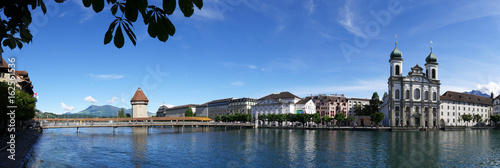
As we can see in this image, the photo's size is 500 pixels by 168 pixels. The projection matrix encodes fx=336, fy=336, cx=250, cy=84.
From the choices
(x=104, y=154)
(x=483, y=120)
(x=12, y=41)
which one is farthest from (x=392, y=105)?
(x=12, y=41)

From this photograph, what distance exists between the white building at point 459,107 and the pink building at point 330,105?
36733 mm

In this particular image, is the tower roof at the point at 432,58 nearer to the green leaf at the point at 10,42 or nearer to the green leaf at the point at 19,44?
the green leaf at the point at 19,44

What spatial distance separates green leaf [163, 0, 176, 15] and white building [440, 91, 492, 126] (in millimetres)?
138379

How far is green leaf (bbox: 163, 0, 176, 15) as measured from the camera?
3072 millimetres

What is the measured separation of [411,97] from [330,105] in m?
35.8

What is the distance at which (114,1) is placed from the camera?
3.31 meters

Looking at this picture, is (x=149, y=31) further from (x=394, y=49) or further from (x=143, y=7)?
(x=394, y=49)

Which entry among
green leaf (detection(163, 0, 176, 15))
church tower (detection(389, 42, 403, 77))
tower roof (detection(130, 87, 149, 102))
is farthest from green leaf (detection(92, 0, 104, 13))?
tower roof (detection(130, 87, 149, 102))

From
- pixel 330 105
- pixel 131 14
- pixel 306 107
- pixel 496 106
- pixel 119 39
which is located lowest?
pixel 306 107

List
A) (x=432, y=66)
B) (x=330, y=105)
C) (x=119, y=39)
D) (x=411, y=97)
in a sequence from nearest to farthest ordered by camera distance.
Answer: (x=119, y=39)
(x=411, y=97)
(x=432, y=66)
(x=330, y=105)

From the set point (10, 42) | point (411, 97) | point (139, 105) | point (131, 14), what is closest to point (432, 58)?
point (411, 97)

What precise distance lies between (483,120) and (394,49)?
53.4 m

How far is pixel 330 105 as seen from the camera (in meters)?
140

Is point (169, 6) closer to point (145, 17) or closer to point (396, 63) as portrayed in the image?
point (145, 17)
